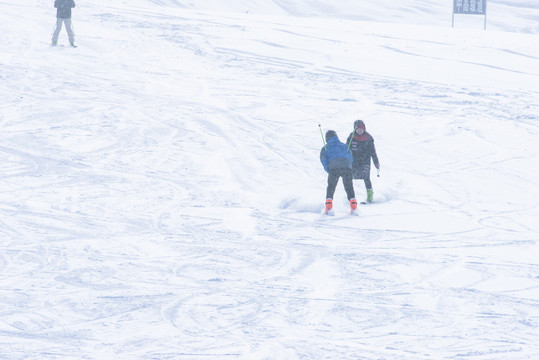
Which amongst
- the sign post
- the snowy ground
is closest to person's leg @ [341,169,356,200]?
the snowy ground

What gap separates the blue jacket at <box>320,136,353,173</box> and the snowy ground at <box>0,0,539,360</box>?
0.66 meters

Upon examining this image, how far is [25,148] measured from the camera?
13664mm

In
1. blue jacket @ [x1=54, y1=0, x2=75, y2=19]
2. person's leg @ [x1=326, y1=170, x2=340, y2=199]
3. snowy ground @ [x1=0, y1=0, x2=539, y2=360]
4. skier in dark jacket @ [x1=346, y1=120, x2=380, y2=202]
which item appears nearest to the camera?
snowy ground @ [x1=0, y1=0, x2=539, y2=360]

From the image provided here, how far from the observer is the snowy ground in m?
6.53

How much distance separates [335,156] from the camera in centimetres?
1065

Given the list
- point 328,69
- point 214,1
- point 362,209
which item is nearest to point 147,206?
point 362,209

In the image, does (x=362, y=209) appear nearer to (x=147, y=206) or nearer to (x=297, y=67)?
(x=147, y=206)

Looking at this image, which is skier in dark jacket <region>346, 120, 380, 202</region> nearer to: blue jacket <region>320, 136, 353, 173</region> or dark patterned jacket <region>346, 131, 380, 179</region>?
dark patterned jacket <region>346, 131, 380, 179</region>

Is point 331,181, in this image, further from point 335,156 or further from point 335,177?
point 335,156

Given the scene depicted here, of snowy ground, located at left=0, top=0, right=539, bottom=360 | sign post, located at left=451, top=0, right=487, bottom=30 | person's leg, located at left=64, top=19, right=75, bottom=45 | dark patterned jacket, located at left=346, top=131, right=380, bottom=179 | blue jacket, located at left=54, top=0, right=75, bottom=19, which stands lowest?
snowy ground, located at left=0, top=0, right=539, bottom=360

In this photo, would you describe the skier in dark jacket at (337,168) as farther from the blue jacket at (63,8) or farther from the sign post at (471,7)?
the sign post at (471,7)

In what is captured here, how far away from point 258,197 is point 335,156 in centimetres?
147

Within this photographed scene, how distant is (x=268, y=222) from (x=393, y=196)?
2.31m

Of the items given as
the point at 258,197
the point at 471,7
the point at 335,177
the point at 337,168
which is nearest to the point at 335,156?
the point at 337,168
